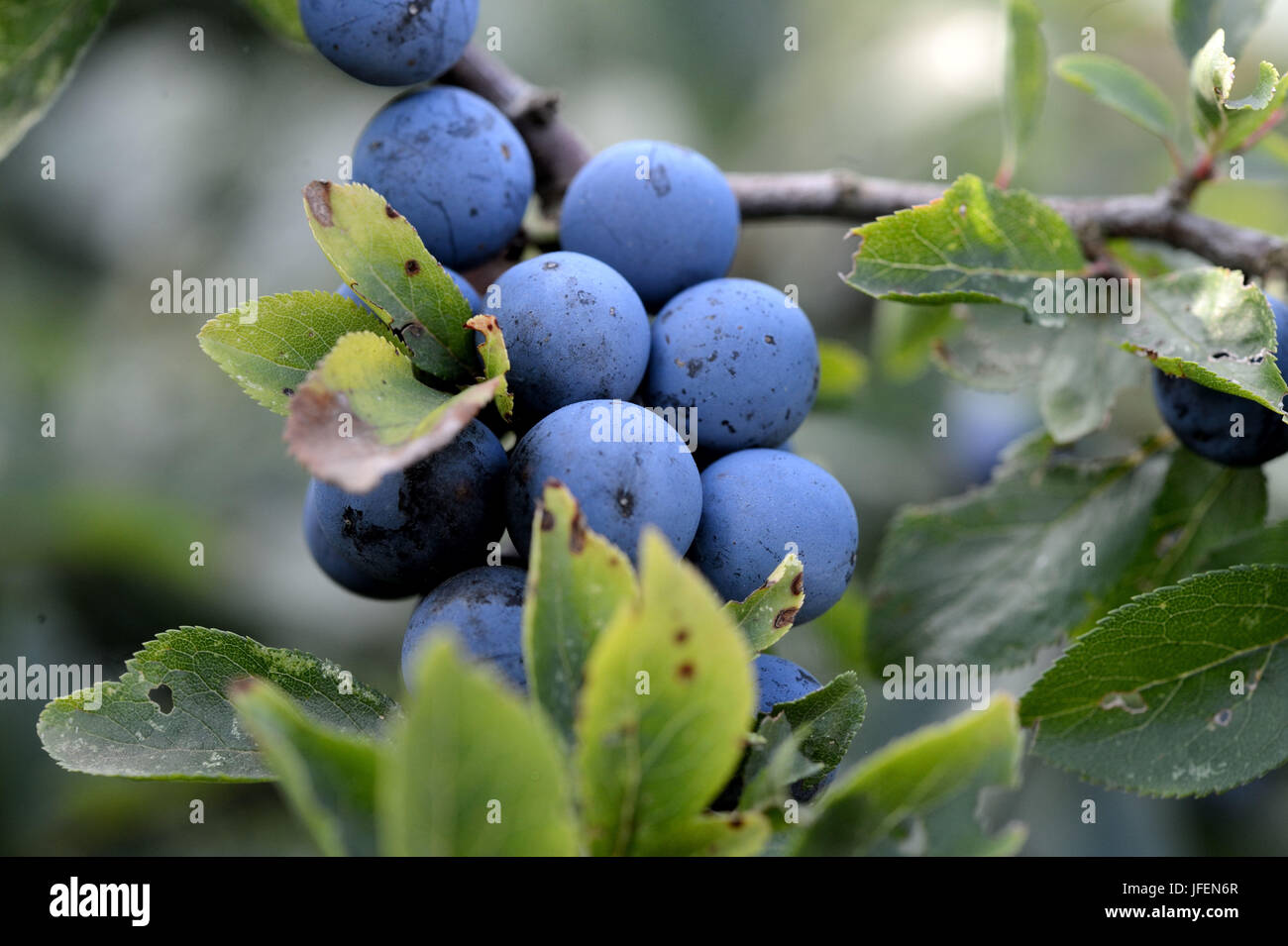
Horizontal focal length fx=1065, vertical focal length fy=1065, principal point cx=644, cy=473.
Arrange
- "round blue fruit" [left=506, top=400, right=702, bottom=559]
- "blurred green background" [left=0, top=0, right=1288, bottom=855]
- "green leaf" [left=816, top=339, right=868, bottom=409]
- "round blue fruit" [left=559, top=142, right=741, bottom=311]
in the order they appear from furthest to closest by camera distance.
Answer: "blurred green background" [left=0, top=0, right=1288, bottom=855] < "green leaf" [left=816, top=339, right=868, bottom=409] < "round blue fruit" [left=559, top=142, right=741, bottom=311] < "round blue fruit" [left=506, top=400, right=702, bottom=559]

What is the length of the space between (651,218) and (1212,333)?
1.62 feet

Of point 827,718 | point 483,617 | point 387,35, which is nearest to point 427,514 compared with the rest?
point 483,617

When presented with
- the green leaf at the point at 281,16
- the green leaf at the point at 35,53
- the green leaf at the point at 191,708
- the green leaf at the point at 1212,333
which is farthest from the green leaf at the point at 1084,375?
the green leaf at the point at 35,53

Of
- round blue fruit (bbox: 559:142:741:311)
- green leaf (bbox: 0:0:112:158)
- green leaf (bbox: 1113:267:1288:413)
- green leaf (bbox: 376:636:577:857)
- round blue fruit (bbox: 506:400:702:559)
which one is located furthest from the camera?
green leaf (bbox: 0:0:112:158)

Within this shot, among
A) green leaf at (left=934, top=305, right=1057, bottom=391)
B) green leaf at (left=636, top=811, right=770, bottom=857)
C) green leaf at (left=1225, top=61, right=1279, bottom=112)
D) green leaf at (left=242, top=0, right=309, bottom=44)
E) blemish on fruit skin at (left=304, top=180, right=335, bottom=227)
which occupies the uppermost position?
green leaf at (left=242, top=0, right=309, bottom=44)

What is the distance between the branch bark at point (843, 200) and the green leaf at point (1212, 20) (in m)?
0.16

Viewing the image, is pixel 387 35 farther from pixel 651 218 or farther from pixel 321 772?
pixel 321 772

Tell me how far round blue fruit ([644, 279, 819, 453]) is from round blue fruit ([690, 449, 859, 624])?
0.04m

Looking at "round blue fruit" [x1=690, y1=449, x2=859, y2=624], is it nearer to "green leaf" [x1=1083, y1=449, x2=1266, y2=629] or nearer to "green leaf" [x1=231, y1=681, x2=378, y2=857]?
"green leaf" [x1=231, y1=681, x2=378, y2=857]

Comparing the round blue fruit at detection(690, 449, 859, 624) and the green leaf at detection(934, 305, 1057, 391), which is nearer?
the round blue fruit at detection(690, 449, 859, 624)

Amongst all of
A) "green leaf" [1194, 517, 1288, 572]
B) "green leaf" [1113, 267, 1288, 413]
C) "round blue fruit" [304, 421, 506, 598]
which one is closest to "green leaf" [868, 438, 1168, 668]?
"green leaf" [1194, 517, 1288, 572]

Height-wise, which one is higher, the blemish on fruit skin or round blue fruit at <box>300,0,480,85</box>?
round blue fruit at <box>300,0,480,85</box>

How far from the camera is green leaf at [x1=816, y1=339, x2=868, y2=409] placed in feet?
4.18

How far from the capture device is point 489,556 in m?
0.80
